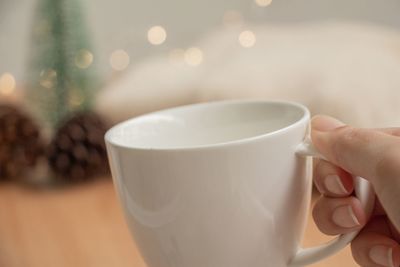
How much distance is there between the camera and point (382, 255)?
46cm

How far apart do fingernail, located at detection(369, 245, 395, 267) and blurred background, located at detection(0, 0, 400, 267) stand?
65mm

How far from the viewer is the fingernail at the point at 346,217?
392 millimetres

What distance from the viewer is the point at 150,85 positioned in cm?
83

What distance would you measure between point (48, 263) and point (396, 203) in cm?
35

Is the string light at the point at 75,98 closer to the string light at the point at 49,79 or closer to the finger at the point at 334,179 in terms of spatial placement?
the string light at the point at 49,79

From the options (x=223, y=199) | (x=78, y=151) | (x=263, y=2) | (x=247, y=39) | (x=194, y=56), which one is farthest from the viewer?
(x=263, y=2)

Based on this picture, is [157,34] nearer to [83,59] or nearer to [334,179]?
[83,59]

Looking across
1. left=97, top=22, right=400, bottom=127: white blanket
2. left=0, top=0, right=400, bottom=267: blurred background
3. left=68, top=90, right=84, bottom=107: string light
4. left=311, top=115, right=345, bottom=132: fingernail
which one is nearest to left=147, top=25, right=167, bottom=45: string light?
left=0, top=0, right=400, bottom=267: blurred background

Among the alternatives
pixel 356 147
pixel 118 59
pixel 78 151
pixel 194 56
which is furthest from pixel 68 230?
pixel 118 59

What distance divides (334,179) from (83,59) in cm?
52

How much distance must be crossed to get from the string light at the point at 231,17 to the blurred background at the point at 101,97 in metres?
0.21

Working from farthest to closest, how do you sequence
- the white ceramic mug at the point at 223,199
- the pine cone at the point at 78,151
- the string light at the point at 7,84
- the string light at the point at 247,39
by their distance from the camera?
the string light at the point at 7,84, the string light at the point at 247,39, the pine cone at the point at 78,151, the white ceramic mug at the point at 223,199

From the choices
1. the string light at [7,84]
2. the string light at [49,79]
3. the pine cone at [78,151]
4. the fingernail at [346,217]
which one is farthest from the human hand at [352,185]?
the string light at [7,84]

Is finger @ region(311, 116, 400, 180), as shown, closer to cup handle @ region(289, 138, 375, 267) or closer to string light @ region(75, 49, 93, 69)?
cup handle @ region(289, 138, 375, 267)
